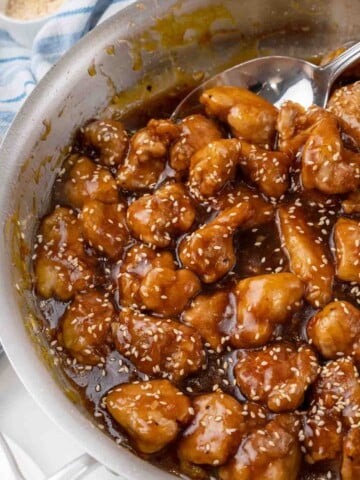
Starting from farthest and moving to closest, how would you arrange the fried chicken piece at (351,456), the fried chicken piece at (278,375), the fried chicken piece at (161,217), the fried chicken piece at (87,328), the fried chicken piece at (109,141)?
the fried chicken piece at (109,141) → the fried chicken piece at (161,217) → the fried chicken piece at (87,328) → the fried chicken piece at (278,375) → the fried chicken piece at (351,456)

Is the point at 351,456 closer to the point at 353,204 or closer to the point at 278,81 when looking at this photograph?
the point at 353,204

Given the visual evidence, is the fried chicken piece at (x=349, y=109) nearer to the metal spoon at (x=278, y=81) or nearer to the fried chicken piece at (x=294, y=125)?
the fried chicken piece at (x=294, y=125)

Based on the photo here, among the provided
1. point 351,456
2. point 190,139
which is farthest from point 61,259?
point 351,456

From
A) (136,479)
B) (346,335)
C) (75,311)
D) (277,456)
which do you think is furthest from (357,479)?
(75,311)

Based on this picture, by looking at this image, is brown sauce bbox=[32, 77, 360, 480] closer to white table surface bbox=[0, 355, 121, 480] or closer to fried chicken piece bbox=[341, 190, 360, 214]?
fried chicken piece bbox=[341, 190, 360, 214]

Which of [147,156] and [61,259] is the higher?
[147,156]

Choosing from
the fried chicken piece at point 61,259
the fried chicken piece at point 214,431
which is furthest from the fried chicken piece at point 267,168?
the fried chicken piece at point 214,431
